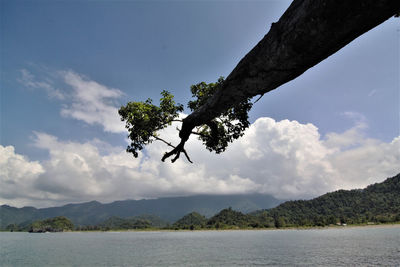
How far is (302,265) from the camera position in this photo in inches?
1692

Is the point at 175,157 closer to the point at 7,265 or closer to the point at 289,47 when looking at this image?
the point at 289,47

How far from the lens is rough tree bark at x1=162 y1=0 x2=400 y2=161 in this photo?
3045mm

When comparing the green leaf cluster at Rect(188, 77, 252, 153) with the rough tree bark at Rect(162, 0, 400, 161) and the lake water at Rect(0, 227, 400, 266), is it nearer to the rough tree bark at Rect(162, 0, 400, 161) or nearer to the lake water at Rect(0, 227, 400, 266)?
the rough tree bark at Rect(162, 0, 400, 161)

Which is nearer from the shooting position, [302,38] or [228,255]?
[302,38]

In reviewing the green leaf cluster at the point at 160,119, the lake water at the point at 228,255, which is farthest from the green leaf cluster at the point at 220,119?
the lake water at the point at 228,255

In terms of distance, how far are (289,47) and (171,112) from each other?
8168 millimetres

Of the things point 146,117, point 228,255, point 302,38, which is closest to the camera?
point 302,38

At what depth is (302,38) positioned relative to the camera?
360 cm

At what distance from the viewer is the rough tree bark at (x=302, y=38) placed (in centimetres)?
304

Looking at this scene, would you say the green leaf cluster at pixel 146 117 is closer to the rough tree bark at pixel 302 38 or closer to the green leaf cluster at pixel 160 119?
the green leaf cluster at pixel 160 119

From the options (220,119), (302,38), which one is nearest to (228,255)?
(220,119)

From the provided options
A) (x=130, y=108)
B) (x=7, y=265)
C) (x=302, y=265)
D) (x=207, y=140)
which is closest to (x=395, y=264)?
(x=302, y=265)

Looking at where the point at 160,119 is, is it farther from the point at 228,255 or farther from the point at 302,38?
the point at 228,255

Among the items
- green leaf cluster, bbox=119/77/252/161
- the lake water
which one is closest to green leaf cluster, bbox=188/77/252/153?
green leaf cluster, bbox=119/77/252/161
